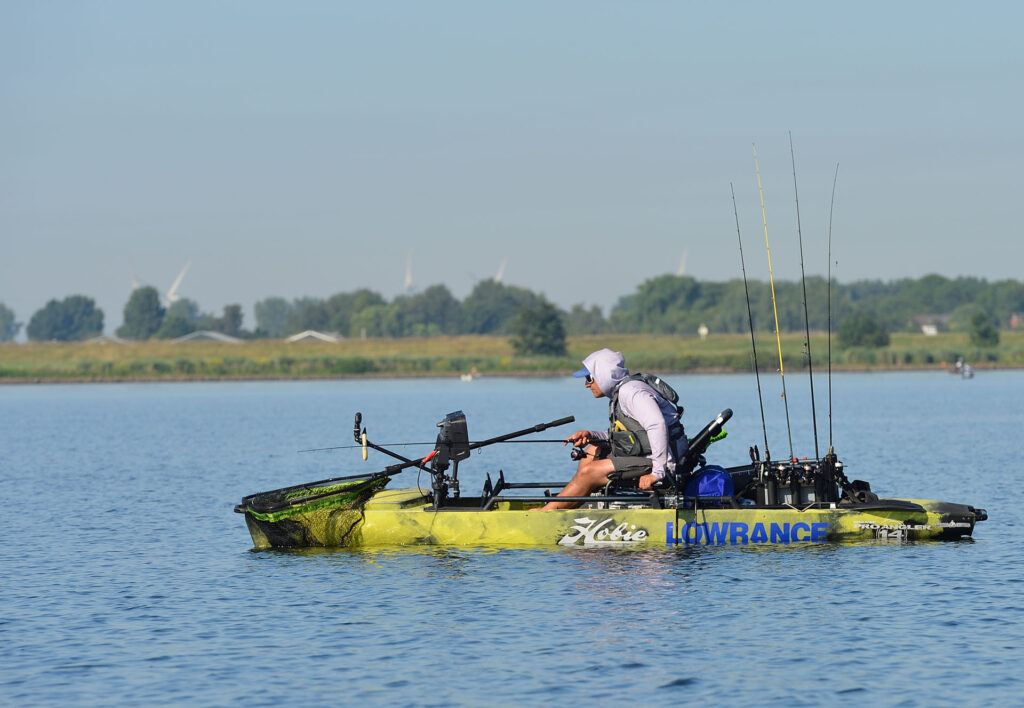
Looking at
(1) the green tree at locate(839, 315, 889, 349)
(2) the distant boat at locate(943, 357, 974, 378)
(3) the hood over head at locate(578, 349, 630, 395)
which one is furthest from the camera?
(1) the green tree at locate(839, 315, 889, 349)

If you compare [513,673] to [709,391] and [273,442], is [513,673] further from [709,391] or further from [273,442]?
[709,391]

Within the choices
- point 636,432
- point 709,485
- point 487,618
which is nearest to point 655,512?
point 709,485

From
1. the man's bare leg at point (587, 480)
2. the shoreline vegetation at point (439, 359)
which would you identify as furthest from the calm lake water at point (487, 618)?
the shoreline vegetation at point (439, 359)

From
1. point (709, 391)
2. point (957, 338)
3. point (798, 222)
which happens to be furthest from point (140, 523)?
point (957, 338)

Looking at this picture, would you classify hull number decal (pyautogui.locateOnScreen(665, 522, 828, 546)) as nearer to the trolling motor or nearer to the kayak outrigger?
the kayak outrigger

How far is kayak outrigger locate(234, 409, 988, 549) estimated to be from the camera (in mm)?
16953

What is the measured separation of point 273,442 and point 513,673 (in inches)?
1389

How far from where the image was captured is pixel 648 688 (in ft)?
37.8

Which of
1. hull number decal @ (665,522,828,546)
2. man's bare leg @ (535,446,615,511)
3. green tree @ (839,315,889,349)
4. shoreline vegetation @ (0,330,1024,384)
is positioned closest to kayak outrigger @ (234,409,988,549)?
hull number decal @ (665,522,828,546)

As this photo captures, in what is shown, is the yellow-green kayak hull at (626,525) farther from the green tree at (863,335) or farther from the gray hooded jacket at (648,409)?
the green tree at (863,335)

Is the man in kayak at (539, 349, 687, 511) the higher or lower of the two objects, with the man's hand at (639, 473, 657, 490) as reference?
higher

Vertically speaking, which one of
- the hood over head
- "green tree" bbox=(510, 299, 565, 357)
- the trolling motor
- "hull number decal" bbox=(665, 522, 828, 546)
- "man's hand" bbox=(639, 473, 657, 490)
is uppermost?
"green tree" bbox=(510, 299, 565, 357)

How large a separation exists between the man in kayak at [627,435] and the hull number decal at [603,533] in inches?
17.3

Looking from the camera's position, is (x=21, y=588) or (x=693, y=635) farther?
(x=21, y=588)
